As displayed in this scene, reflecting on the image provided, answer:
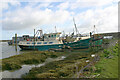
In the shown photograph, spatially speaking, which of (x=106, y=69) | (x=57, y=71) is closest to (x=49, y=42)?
(x=57, y=71)

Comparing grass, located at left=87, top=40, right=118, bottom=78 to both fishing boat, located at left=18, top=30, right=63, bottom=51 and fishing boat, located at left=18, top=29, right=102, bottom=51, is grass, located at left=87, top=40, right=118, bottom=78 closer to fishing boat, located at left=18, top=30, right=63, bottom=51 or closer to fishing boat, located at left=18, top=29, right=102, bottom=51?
fishing boat, located at left=18, top=29, right=102, bottom=51

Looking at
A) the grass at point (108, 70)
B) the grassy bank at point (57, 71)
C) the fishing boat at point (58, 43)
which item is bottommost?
the grassy bank at point (57, 71)

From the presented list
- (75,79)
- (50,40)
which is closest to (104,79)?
(75,79)

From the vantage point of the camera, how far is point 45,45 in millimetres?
30594

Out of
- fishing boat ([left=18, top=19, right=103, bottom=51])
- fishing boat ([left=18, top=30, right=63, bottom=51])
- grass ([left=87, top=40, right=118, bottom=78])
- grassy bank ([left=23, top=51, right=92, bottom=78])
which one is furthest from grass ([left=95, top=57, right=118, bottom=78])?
fishing boat ([left=18, top=30, right=63, bottom=51])

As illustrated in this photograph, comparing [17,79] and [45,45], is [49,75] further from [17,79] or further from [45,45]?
[45,45]

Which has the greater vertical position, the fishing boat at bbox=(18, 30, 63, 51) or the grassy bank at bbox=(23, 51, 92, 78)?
the fishing boat at bbox=(18, 30, 63, 51)

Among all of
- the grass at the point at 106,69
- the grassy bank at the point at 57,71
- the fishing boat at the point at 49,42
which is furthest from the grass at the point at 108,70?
the fishing boat at the point at 49,42

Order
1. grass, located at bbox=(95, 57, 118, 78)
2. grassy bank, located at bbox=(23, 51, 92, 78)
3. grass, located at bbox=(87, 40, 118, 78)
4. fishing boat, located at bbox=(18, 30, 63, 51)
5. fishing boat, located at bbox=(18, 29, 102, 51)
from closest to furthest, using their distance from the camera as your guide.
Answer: grass, located at bbox=(95, 57, 118, 78), grass, located at bbox=(87, 40, 118, 78), grassy bank, located at bbox=(23, 51, 92, 78), fishing boat, located at bbox=(18, 29, 102, 51), fishing boat, located at bbox=(18, 30, 63, 51)

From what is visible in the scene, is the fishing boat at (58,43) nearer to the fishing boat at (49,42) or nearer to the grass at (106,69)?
the fishing boat at (49,42)

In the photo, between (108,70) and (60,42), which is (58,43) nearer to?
(60,42)

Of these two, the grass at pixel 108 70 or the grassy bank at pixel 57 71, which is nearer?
the grass at pixel 108 70

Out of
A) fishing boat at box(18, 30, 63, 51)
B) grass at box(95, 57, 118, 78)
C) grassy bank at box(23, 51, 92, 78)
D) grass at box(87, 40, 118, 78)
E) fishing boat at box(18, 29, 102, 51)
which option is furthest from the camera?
fishing boat at box(18, 30, 63, 51)

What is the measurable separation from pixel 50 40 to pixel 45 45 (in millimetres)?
2062
